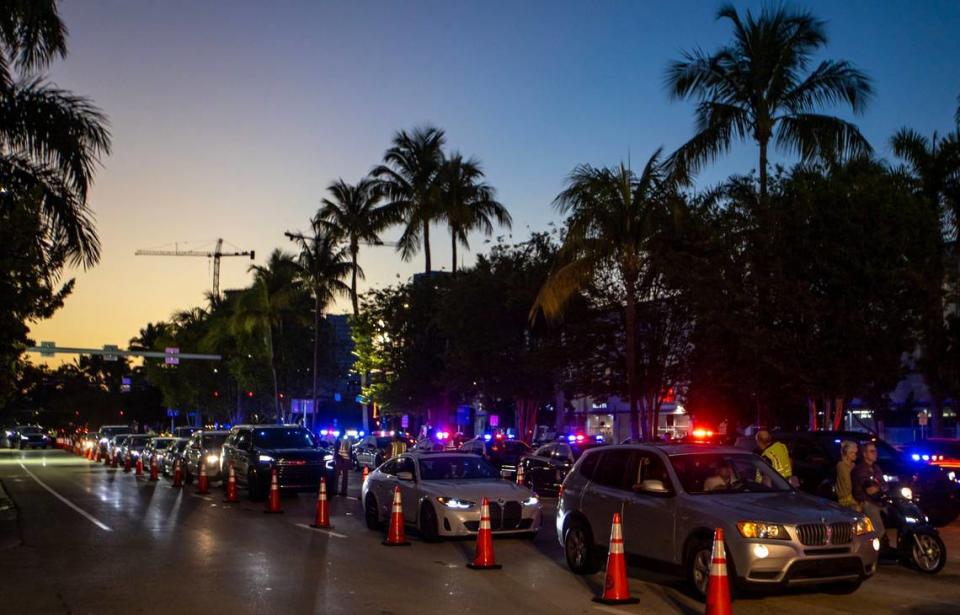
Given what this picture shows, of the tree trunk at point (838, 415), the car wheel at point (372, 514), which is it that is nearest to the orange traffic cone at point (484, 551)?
the car wheel at point (372, 514)

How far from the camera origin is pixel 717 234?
2717 cm

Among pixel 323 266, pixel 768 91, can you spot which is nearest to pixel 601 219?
pixel 768 91

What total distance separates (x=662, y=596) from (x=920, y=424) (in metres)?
36.9

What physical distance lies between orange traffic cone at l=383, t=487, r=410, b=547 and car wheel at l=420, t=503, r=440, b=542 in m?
0.30

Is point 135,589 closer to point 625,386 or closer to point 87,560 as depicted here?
point 87,560

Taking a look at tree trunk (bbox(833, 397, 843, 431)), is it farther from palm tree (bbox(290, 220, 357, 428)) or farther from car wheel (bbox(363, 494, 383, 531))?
palm tree (bbox(290, 220, 357, 428))

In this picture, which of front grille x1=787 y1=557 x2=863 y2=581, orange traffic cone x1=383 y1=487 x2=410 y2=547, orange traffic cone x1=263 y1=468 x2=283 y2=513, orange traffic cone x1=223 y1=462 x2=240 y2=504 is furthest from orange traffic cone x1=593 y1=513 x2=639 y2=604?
orange traffic cone x1=223 y1=462 x2=240 y2=504

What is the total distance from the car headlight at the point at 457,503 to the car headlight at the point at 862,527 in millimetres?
6446

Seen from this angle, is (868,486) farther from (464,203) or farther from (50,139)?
(464,203)

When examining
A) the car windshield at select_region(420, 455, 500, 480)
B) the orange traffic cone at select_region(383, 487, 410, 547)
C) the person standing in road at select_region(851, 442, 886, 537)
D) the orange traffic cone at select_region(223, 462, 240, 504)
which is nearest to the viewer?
the person standing in road at select_region(851, 442, 886, 537)

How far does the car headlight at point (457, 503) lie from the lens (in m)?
16.0

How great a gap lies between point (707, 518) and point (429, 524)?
6290 mm

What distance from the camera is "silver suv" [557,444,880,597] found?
33.9ft

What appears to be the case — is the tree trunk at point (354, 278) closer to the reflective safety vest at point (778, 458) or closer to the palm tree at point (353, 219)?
the palm tree at point (353, 219)
